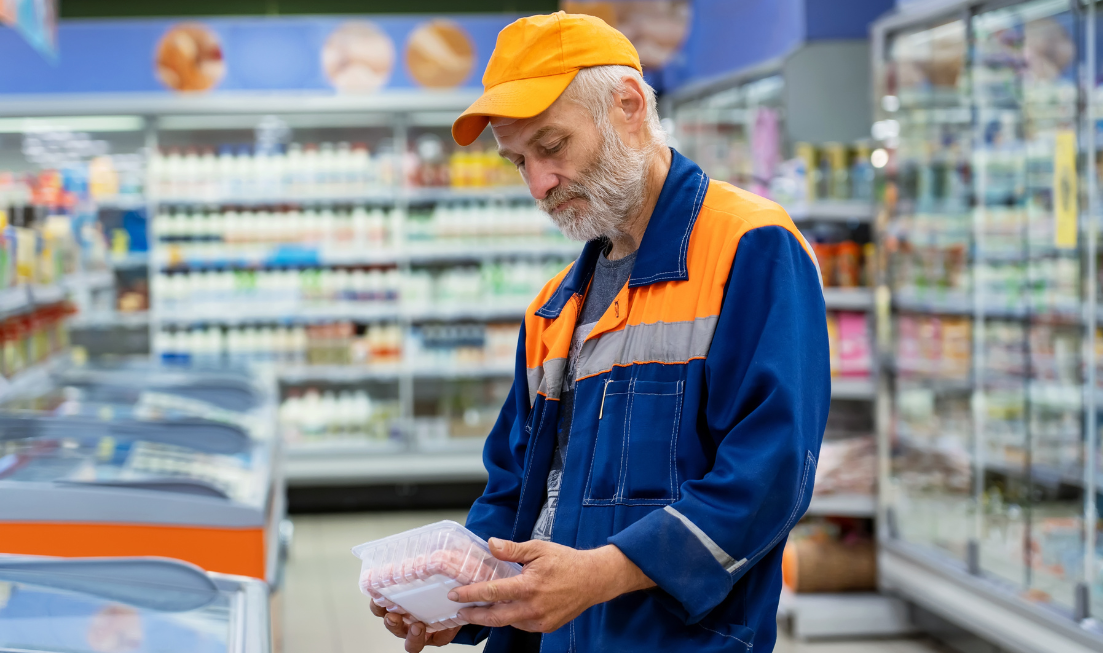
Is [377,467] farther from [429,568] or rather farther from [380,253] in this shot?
[429,568]

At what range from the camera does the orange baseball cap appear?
1.44m

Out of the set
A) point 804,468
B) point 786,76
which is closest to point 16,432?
point 804,468

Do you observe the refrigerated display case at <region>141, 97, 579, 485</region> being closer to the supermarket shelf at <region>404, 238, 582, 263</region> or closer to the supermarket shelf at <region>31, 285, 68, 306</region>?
the supermarket shelf at <region>404, 238, 582, 263</region>

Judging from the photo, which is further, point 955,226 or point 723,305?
point 955,226

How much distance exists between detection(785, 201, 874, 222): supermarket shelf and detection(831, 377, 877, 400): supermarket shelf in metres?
0.71

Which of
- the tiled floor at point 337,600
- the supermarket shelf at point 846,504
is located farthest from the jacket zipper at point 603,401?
the supermarket shelf at point 846,504

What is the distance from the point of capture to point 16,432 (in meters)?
3.01

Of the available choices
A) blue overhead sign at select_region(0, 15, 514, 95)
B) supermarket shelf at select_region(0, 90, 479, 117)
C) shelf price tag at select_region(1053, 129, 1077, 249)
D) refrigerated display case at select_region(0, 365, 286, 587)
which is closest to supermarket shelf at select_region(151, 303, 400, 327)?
supermarket shelf at select_region(0, 90, 479, 117)

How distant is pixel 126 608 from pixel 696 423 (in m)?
1.08

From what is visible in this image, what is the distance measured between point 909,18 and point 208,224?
4.80 metres

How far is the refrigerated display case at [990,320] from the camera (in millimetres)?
3438

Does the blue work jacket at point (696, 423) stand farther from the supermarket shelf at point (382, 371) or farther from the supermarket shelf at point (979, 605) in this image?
the supermarket shelf at point (382, 371)

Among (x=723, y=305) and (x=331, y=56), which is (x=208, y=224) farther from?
(x=723, y=305)

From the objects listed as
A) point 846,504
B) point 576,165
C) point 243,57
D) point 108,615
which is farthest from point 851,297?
point 243,57
